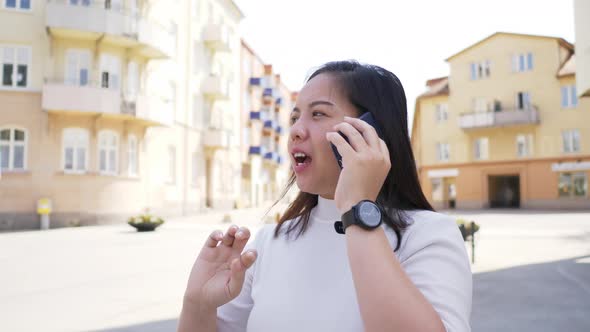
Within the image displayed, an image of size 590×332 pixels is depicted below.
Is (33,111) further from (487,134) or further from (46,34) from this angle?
(487,134)

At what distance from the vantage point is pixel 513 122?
Answer: 3741 centimetres

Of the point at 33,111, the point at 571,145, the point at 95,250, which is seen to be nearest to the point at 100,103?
the point at 33,111

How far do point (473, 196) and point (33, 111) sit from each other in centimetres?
3232

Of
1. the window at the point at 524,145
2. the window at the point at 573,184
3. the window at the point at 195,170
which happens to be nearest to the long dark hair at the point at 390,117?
the window at the point at 195,170

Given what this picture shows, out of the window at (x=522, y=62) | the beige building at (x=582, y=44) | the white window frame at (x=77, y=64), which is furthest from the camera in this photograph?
the window at (x=522, y=62)

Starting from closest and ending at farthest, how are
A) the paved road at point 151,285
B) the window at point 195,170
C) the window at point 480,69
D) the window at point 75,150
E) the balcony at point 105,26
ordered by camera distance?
the paved road at point 151,285 → the balcony at point 105,26 → the window at point 75,150 → the window at point 195,170 → the window at point 480,69

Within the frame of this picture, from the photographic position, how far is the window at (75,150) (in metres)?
21.2

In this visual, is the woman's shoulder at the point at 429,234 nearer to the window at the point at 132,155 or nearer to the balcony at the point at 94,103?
the balcony at the point at 94,103

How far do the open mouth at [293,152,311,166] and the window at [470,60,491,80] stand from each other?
41626mm

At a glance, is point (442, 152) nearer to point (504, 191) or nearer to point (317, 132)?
point (504, 191)

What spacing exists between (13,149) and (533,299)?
20322mm

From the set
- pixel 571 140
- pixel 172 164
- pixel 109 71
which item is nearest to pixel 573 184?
pixel 571 140

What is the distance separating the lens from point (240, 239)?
1.68 metres

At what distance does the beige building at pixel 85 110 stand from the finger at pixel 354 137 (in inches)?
839
